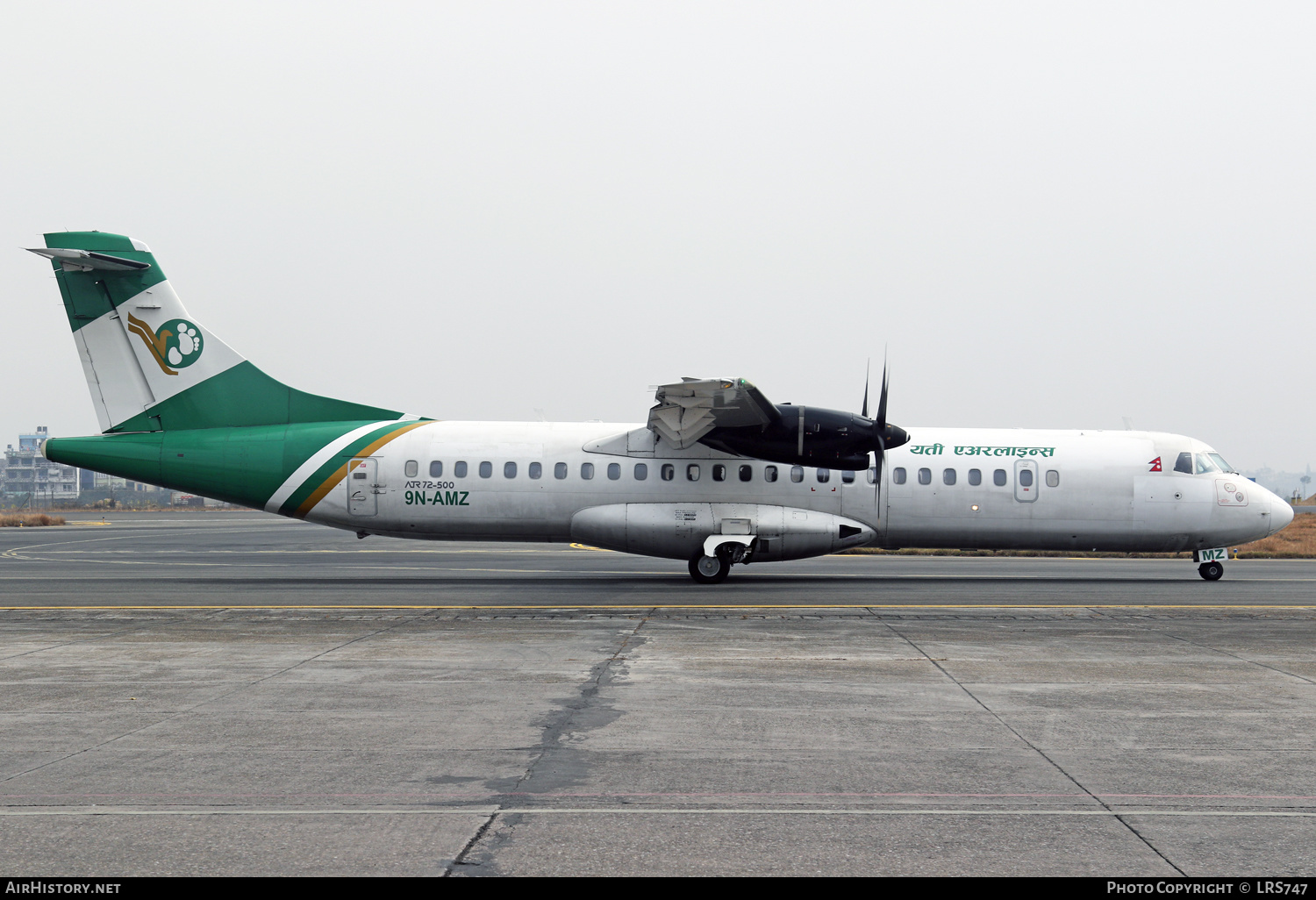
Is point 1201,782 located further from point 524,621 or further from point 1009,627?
point 524,621

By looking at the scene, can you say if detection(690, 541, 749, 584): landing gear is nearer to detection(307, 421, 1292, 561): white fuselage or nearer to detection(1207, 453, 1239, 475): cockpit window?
detection(307, 421, 1292, 561): white fuselage

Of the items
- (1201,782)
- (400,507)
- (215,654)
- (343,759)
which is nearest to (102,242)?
(400,507)

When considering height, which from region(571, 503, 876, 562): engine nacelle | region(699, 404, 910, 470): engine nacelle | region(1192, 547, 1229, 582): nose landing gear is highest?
region(699, 404, 910, 470): engine nacelle

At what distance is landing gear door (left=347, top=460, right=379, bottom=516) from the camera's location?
22609 mm

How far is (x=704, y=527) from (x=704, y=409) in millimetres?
2845

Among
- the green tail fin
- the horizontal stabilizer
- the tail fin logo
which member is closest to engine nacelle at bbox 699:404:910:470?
the green tail fin

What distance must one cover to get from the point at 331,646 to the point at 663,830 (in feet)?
27.6

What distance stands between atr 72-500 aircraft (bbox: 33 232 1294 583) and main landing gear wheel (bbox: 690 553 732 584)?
33 mm

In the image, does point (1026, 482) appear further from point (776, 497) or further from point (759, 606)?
point (759, 606)

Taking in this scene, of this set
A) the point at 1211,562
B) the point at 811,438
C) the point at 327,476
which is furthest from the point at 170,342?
the point at 1211,562

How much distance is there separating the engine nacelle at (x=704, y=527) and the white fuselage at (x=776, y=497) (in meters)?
0.03

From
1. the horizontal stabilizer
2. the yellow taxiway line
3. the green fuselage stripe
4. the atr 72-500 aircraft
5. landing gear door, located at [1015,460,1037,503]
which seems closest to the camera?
the yellow taxiway line

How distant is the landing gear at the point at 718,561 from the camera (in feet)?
Answer: 73.9

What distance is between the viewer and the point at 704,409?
2173 cm
